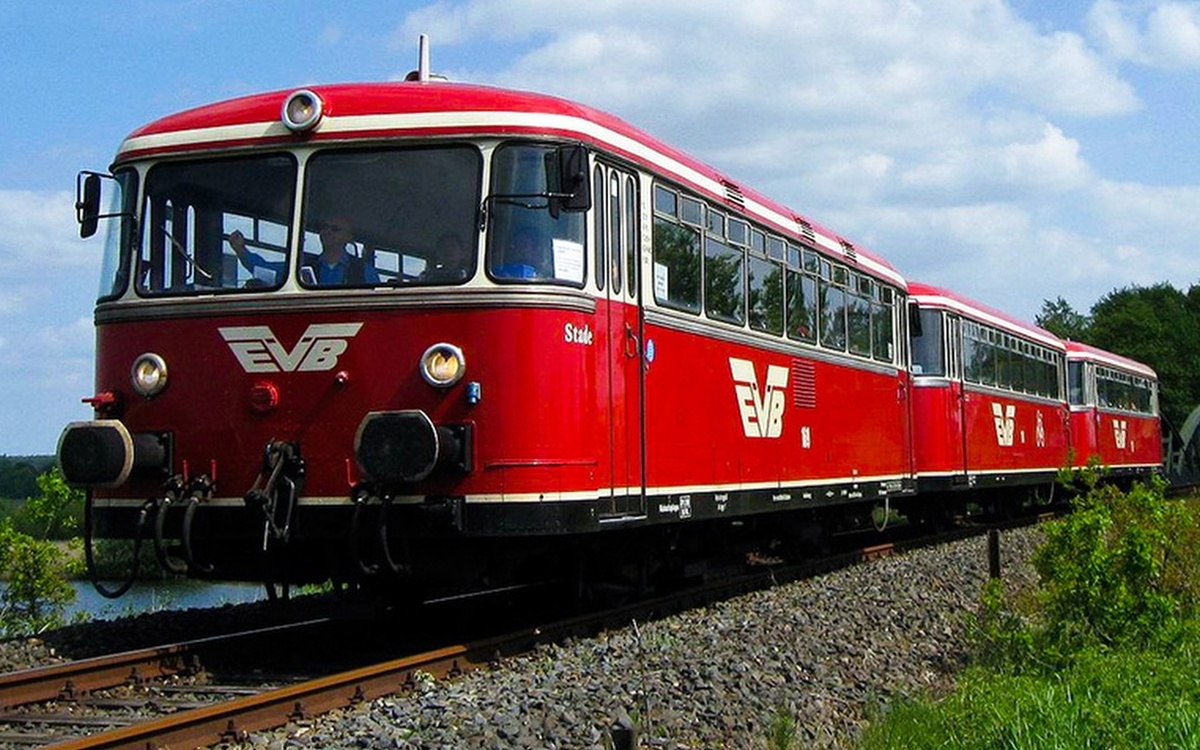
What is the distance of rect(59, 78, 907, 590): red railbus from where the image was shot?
8594 millimetres

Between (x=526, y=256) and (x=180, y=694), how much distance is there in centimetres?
308

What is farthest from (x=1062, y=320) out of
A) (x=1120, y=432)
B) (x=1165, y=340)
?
(x=1120, y=432)

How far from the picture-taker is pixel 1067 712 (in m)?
7.11

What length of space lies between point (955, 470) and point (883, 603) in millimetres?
9462

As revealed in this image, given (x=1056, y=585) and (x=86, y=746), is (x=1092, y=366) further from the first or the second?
(x=86, y=746)

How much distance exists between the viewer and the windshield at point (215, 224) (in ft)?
29.9

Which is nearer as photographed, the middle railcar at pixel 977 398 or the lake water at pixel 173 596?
the middle railcar at pixel 977 398

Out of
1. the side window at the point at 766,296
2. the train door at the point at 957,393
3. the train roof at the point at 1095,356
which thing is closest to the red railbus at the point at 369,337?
the side window at the point at 766,296

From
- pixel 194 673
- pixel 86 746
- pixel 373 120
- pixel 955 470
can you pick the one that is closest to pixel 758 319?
pixel 373 120

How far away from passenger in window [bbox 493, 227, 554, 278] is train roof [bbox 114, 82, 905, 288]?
608mm

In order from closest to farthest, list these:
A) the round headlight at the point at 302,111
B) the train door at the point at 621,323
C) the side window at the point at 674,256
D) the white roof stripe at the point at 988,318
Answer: the round headlight at the point at 302,111
the train door at the point at 621,323
the side window at the point at 674,256
the white roof stripe at the point at 988,318

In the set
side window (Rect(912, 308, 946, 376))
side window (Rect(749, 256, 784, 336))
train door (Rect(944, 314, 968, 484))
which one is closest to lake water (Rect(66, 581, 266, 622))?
side window (Rect(749, 256, 784, 336))

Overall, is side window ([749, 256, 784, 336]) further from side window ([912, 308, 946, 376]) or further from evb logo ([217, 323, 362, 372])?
side window ([912, 308, 946, 376])

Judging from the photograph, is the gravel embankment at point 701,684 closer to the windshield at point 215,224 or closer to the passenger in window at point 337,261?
the passenger in window at point 337,261
